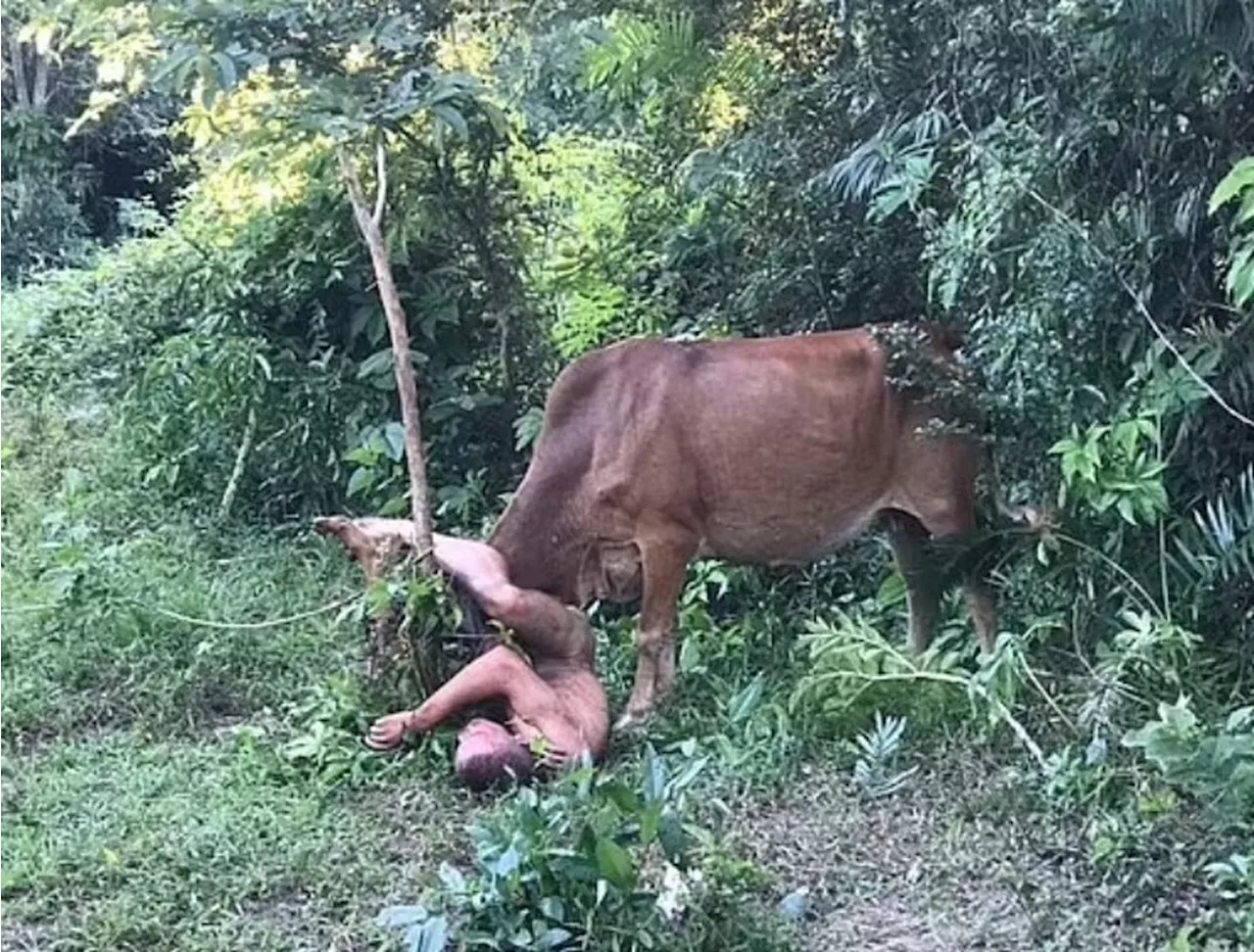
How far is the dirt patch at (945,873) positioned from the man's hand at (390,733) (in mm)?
900

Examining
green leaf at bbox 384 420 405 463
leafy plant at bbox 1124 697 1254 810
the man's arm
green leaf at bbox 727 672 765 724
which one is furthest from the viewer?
green leaf at bbox 384 420 405 463

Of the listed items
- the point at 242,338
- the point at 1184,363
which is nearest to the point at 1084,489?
the point at 1184,363

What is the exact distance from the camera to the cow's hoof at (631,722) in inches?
194

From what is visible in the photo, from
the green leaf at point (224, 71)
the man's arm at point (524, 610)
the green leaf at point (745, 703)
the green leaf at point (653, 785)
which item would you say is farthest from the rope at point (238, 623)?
the green leaf at point (653, 785)

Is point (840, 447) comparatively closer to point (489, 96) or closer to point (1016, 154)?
point (1016, 154)

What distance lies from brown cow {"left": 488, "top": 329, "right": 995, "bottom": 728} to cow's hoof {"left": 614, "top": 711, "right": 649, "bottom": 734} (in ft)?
0.46

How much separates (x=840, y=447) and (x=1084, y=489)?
0.83m

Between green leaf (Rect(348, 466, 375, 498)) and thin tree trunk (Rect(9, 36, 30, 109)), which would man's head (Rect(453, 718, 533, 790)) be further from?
thin tree trunk (Rect(9, 36, 30, 109))

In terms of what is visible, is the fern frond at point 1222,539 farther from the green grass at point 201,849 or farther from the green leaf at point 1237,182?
the green grass at point 201,849

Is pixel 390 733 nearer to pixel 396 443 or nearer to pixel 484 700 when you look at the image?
pixel 484 700

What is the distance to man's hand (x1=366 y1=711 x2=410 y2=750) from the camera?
4676mm

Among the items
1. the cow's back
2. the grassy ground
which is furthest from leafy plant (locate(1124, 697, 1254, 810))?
the cow's back

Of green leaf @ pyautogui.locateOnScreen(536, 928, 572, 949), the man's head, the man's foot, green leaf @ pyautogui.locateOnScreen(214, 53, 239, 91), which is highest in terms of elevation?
green leaf @ pyautogui.locateOnScreen(214, 53, 239, 91)

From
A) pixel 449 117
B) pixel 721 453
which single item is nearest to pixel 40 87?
pixel 449 117
